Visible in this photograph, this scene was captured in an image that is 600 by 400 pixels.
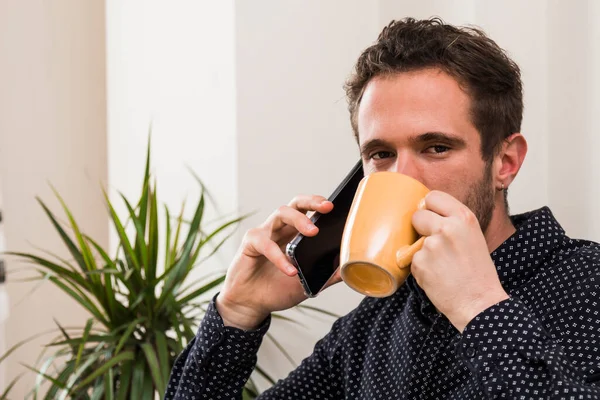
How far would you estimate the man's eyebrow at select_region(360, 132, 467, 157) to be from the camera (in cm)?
137

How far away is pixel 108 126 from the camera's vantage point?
327 cm

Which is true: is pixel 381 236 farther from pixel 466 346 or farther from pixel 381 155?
pixel 381 155

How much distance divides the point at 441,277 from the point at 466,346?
0.32ft

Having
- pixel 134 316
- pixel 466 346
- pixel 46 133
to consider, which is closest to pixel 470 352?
pixel 466 346

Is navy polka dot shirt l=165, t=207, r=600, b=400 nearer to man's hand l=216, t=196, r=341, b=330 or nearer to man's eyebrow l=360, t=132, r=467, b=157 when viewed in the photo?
man's hand l=216, t=196, r=341, b=330

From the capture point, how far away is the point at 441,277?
1.11 meters

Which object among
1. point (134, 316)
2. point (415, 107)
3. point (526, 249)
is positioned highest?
point (415, 107)

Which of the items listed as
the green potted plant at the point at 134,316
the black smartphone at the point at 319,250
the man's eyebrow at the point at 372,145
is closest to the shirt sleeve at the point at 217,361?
the black smartphone at the point at 319,250

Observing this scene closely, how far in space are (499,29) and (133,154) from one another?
1.60 metres

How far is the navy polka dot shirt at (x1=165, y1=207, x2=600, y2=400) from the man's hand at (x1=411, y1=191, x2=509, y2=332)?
24 millimetres

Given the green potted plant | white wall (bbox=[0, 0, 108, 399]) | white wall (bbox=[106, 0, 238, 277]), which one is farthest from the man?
white wall (bbox=[0, 0, 108, 399])

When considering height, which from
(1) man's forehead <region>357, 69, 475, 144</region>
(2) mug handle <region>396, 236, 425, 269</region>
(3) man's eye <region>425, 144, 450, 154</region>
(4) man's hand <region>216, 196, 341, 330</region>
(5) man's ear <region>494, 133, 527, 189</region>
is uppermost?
(1) man's forehead <region>357, 69, 475, 144</region>

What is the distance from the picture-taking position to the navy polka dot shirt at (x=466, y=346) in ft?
3.59

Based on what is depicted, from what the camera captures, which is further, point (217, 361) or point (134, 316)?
point (134, 316)
